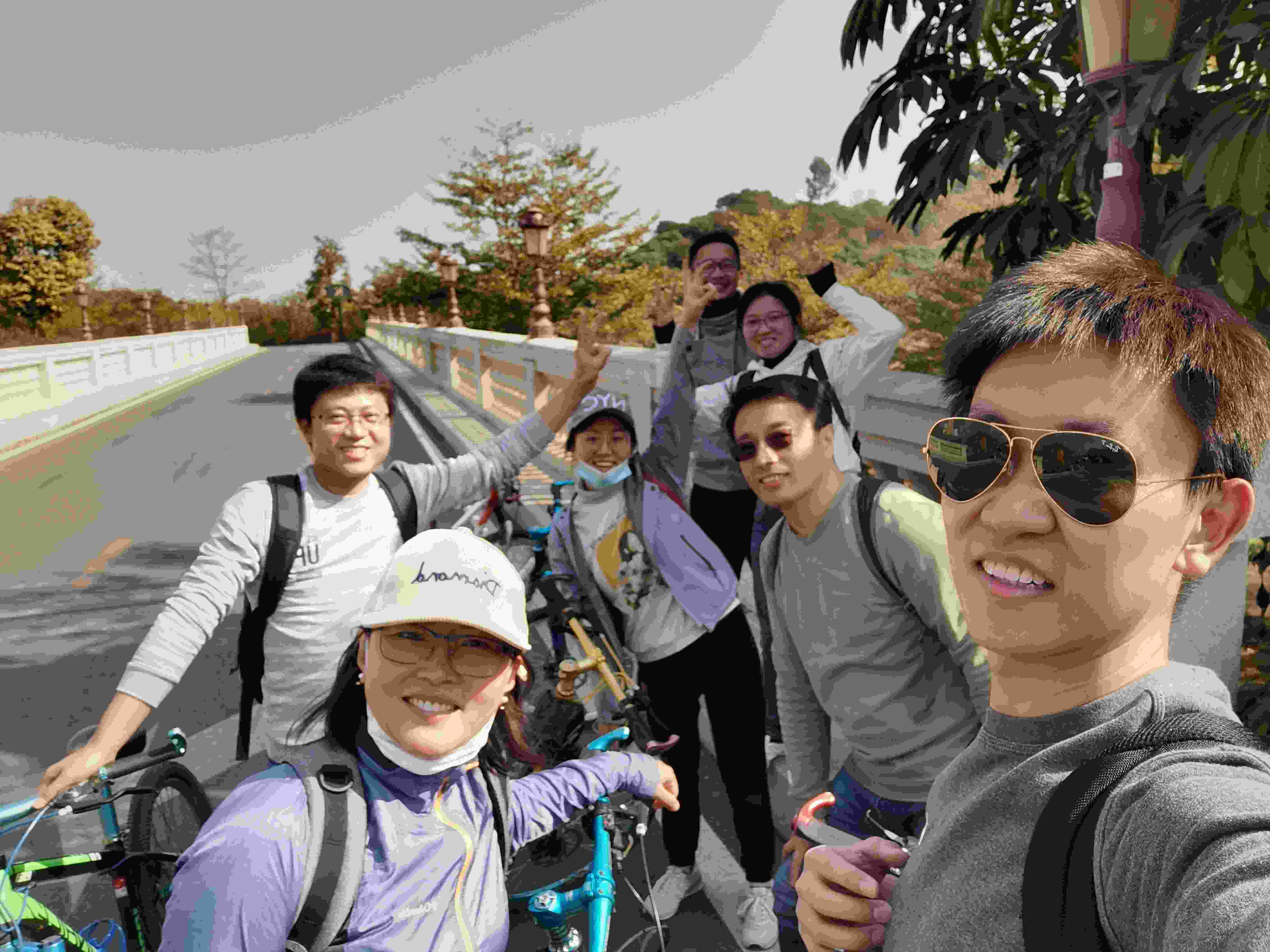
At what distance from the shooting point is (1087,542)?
0.82 meters

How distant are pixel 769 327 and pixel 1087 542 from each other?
2989 millimetres

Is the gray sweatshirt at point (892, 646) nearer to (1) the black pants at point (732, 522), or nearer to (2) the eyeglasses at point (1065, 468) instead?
(2) the eyeglasses at point (1065, 468)

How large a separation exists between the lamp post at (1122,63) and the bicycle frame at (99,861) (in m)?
2.88

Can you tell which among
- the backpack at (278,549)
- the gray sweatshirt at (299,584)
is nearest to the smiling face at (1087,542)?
the backpack at (278,549)

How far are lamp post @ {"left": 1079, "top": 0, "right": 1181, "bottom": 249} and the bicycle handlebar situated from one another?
2867 mm

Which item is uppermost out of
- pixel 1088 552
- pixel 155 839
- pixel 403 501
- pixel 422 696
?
pixel 1088 552

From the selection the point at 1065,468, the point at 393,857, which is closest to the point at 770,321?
the point at 393,857

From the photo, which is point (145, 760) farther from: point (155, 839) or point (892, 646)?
point (892, 646)

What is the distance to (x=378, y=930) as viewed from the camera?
158cm

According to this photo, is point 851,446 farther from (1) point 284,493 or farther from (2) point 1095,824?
(2) point 1095,824

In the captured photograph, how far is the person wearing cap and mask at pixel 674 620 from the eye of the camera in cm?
309

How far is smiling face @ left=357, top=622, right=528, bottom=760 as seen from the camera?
1658 mm

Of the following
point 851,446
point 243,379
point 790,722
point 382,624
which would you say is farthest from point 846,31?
point 243,379

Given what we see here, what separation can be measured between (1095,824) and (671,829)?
2735 millimetres
